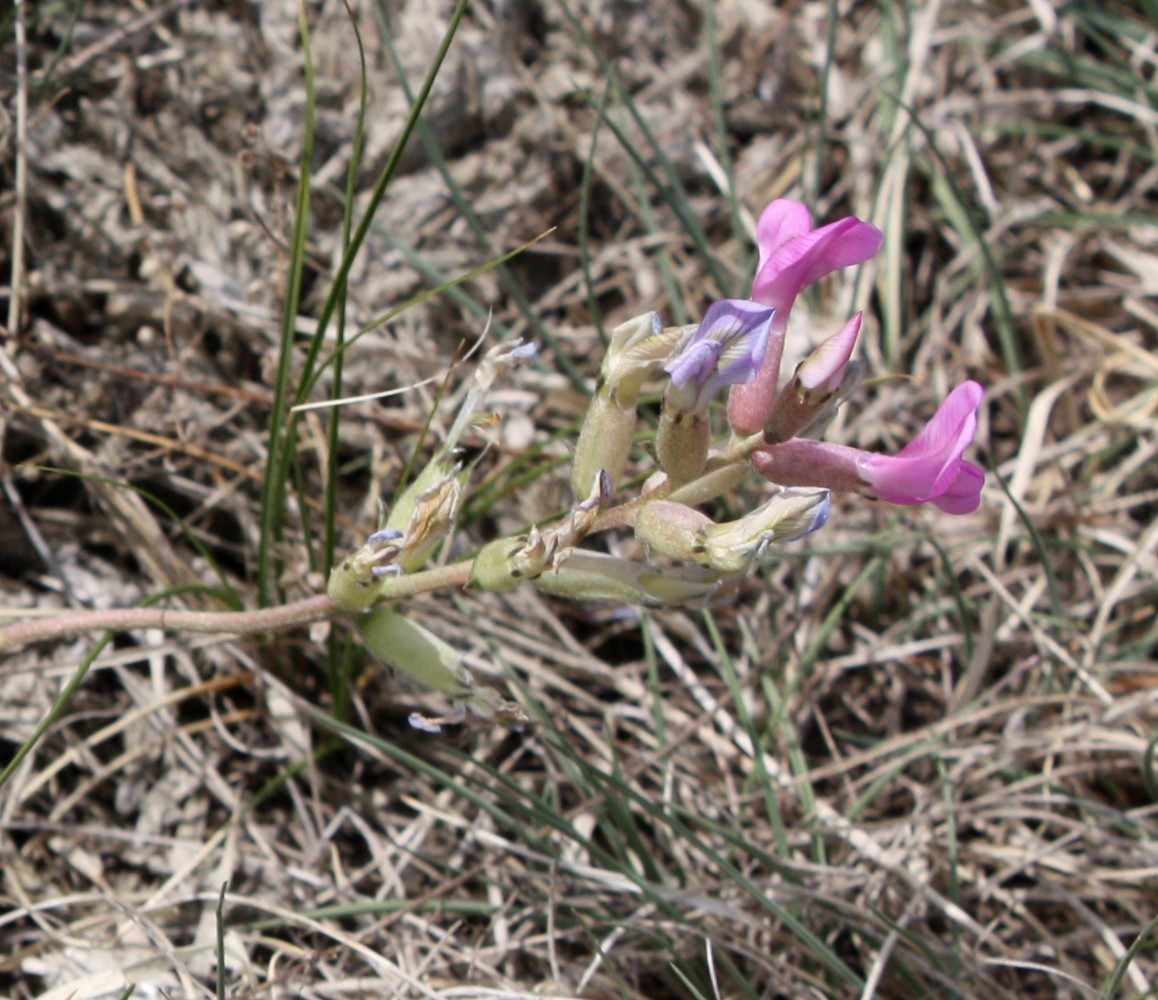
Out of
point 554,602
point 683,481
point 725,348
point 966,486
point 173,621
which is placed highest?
point 725,348

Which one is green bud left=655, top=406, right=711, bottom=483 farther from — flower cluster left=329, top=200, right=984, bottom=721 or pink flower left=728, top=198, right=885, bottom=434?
pink flower left=728, top=198, right=885, bottom=434

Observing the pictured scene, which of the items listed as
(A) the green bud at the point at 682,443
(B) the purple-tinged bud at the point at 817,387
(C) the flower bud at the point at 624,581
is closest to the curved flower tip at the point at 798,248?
(B) the purple-tinged bud at the point at 817,387

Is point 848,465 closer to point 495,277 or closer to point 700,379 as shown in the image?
point 700,379

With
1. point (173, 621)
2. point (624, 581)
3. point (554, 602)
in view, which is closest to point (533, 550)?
point (624, 581)

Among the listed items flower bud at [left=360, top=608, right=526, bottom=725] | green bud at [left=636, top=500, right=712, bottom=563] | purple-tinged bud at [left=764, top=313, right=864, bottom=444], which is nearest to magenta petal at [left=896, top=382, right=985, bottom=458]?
purple-tinged bud at [left=764, top=313, right=864, bottom=444]

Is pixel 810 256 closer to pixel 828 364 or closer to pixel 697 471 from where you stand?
pixel 828 364

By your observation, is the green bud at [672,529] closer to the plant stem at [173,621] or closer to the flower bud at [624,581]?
the flower bud at [624,581]
